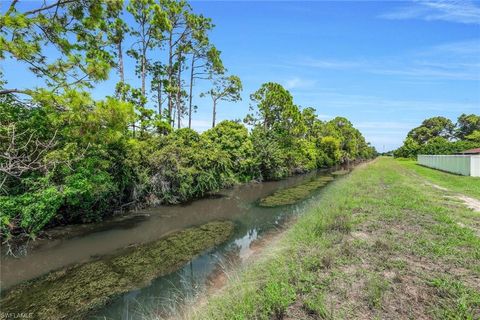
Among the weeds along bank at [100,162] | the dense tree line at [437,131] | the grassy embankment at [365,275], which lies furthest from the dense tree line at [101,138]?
the dense tree line at [437,131]

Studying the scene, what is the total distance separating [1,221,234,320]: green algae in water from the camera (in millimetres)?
5545

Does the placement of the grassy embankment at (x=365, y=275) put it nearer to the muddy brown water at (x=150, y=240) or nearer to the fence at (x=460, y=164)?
the muddy brown water at (x=150, y=240)

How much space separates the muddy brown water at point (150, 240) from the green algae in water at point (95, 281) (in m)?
0.36

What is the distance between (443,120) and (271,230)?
82.6 metres

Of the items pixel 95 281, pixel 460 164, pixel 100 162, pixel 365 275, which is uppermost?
pixel 100 162

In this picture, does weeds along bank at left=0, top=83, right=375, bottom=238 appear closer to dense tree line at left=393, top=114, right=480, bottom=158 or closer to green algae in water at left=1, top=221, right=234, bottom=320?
green algae in water at left=1, top=221, right=234, bottom=320

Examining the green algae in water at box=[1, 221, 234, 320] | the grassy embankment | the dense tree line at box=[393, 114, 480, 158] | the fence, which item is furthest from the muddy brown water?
the dense tree line at box=[393, 114, 480, 158]

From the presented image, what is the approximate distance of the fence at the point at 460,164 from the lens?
20016 millimetres

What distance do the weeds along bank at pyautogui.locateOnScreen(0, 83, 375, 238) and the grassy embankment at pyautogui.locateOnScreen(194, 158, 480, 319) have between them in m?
6.28

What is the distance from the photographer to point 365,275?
4.86 meters

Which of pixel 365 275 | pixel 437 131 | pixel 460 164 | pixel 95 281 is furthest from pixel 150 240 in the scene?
pixel 437 131

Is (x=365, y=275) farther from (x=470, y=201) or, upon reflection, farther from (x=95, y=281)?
(x=470, y=201)

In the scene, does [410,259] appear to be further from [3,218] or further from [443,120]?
[443,120]

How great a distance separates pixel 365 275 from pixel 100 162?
9.97 meters
